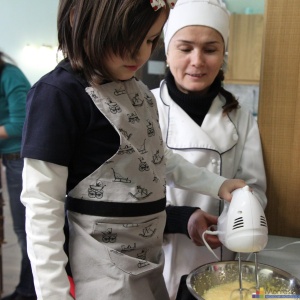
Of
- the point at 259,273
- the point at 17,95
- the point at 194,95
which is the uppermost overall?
the point at 194,95

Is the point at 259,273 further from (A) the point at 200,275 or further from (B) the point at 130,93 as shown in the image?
(B) the point at 130,93

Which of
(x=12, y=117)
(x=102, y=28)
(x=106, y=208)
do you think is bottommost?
(x=12, y=117)

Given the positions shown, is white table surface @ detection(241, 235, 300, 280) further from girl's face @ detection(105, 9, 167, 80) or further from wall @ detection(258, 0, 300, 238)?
girl's face @ detection(105, 9, 167, 80)

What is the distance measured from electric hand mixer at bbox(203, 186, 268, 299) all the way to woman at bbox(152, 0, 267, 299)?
0.30m

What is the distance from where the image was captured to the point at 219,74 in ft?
3.65

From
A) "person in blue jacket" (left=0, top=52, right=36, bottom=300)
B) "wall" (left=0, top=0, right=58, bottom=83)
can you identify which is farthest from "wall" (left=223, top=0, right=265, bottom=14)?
"person in blue jacket" (left=0, top=52, right=36, bottom=300)

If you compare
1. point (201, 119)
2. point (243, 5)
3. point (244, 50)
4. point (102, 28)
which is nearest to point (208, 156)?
point (201, 119)

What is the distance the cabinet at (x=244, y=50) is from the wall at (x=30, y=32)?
145 centimetres

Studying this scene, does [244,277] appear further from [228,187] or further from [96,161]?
[96,161]

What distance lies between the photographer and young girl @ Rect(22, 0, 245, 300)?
0.63m

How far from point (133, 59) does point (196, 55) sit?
1.21 feet

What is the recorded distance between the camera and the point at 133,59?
0.68 m

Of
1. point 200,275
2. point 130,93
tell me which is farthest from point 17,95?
point 200,275

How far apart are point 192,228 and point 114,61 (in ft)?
1.55
